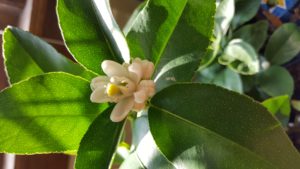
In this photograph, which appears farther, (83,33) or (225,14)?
(225,14)

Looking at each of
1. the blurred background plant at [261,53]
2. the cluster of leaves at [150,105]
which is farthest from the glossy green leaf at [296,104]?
the cluster of leaves at [150,105]

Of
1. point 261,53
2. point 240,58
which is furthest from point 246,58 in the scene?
point 261,53

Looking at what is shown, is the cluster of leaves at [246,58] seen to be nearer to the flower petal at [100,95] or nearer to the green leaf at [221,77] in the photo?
the green leaf at [221,77]

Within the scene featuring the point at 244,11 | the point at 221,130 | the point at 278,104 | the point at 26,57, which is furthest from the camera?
the point at 244,11

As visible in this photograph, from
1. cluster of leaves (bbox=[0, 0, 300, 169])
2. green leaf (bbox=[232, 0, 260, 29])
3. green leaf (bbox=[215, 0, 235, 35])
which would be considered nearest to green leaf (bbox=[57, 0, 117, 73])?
cluster of leaves (bbox=[0, 0, 300, 169])

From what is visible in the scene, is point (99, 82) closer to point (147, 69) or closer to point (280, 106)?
point (147, 69)

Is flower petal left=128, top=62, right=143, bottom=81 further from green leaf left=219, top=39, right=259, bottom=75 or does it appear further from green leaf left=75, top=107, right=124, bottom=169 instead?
green leaf left=219, top=39, right=259, bottom=75
